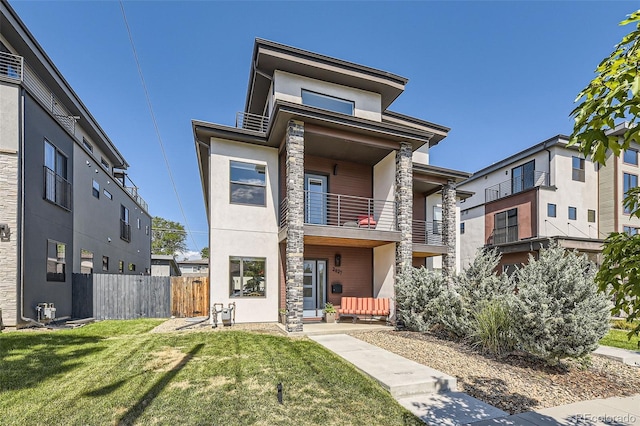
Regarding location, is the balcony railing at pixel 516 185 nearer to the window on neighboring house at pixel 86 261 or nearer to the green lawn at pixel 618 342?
the green lawn at pixel 618 342

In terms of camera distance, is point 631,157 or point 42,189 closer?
point 42,189

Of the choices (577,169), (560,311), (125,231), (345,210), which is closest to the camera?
(560,311)

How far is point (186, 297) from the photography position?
12.9 meters

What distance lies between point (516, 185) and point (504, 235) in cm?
369

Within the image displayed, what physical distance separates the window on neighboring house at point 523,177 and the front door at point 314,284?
54.1 ft

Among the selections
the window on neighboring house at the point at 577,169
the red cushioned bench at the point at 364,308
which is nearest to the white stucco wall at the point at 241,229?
the red cushioned bench at the point at 364,308

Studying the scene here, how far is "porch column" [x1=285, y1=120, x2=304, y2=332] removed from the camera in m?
9.62

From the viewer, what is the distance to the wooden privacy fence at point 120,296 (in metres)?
12.6

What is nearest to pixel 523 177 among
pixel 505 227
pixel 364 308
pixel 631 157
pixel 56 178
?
pixel 505 227

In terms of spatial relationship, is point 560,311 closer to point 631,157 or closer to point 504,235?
point 504,235

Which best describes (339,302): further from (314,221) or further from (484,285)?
(484,285)

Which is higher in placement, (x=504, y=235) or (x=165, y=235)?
(x=504, y=235)

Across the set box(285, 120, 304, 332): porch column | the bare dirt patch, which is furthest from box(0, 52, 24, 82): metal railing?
the bare dirt patch

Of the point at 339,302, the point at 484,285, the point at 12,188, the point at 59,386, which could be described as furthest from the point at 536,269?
the point at 12,188
